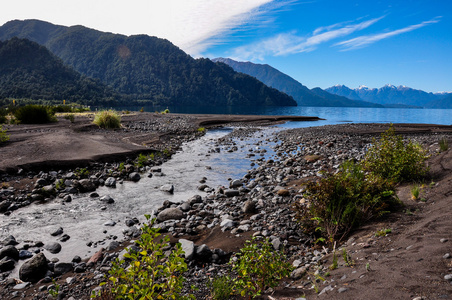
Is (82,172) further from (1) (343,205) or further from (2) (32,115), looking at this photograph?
(2) (32,115)

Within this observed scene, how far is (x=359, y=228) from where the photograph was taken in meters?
5.37

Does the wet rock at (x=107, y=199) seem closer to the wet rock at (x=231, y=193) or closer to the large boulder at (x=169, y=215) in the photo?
the large boulder at (x=169, y=215)

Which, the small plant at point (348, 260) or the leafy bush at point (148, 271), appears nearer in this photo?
the leafy bush at point (148, 271)

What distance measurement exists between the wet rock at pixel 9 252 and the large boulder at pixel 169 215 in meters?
3.41

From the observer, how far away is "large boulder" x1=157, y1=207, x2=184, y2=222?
764cm

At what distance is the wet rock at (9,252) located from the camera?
5.52 metres

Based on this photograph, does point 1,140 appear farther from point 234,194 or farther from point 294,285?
point 294,285

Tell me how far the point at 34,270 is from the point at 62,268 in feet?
1.58

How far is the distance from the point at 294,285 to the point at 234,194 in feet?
18.7

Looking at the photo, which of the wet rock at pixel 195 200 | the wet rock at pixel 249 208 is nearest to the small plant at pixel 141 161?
the wet rock at pixel 195 200

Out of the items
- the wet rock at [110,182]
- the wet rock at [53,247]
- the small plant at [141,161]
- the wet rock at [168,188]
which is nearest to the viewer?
the wet rock at [53,247]

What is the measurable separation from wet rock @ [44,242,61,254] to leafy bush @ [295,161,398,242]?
605cm

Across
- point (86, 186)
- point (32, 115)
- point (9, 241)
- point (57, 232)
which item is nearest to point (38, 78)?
point (32, 115)

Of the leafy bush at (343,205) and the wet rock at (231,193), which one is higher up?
the leafy bush at (343,205)
